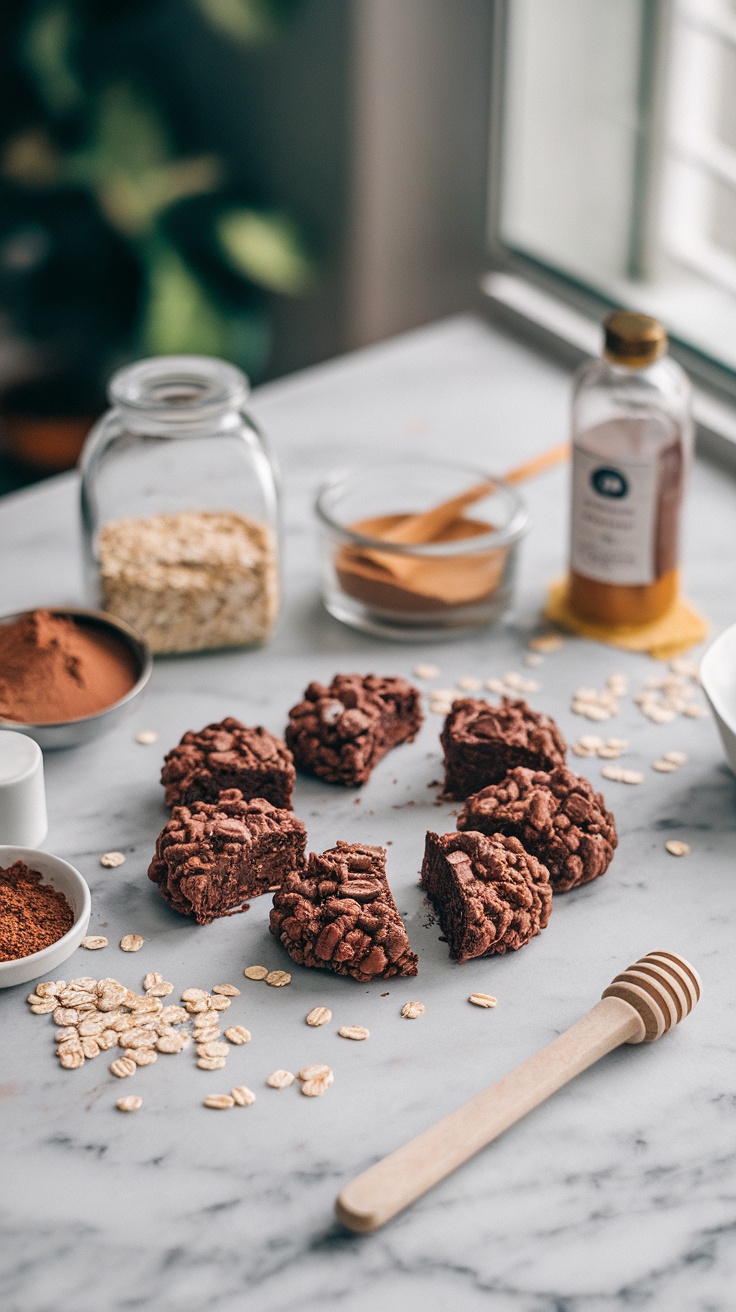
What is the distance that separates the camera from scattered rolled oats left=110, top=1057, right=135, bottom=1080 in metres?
0.92

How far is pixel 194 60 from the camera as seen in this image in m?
2.61

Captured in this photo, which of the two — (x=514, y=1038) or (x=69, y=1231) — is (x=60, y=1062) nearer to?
(x=69, y=1231)

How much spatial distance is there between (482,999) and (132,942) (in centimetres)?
25

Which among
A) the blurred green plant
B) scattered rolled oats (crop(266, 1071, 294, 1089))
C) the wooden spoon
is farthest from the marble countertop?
the blurred green plant

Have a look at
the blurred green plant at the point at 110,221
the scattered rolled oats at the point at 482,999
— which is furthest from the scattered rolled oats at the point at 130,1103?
the blurred green plant at the point at 110,221

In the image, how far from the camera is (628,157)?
190 centimetres

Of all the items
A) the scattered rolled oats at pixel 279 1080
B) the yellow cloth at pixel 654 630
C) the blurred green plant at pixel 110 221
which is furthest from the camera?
the blurred green plant at pixel 110 221

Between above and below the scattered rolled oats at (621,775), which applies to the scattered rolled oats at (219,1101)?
above

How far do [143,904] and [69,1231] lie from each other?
0.28m

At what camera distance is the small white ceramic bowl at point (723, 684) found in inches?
43.6

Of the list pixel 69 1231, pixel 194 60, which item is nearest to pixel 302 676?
pixel 69 1231

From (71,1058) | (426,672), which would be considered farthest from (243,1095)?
(426,672)

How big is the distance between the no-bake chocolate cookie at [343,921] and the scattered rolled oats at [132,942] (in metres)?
0.09

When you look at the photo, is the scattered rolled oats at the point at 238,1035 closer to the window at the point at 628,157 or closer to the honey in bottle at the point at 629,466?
the honey in bottle at the point at 629,466
